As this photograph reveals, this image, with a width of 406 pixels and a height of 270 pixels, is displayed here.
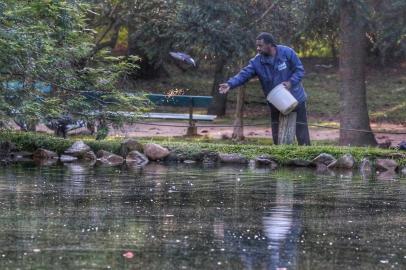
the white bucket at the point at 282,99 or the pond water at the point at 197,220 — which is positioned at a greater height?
the white bucket at the point at 282,99

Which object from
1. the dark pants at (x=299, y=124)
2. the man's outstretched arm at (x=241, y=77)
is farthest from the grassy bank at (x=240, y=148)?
the man's outstretched arm at (x=241, y=77)

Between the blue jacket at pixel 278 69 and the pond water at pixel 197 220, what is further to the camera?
the blue jacket at pixel 278 69

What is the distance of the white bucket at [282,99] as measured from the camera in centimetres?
1571

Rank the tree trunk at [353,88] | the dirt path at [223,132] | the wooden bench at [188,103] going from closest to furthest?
1. the tree trunk at [353,88]
2. the dirt path at [223,132]
3. the wooden bench at [188,103]

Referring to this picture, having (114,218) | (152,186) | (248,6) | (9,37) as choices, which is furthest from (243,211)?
(248,6)

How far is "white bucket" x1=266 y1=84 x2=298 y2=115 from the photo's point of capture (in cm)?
1571

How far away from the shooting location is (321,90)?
93.5ft

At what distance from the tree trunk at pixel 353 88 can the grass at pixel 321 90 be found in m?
5.97

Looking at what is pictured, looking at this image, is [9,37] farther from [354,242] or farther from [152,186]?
[354,242]

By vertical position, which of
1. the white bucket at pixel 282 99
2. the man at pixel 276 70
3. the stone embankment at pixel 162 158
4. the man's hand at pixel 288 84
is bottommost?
the stone embankment at pixel 162 158

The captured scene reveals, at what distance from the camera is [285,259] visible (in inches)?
289

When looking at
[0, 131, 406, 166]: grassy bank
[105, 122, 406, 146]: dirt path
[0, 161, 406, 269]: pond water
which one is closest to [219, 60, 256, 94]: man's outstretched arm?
[0, 131, 406, 166]: grassy bank

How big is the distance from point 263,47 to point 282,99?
2.75 feet

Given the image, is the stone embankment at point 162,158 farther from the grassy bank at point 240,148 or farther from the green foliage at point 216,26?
the green foliage at point 216,26
